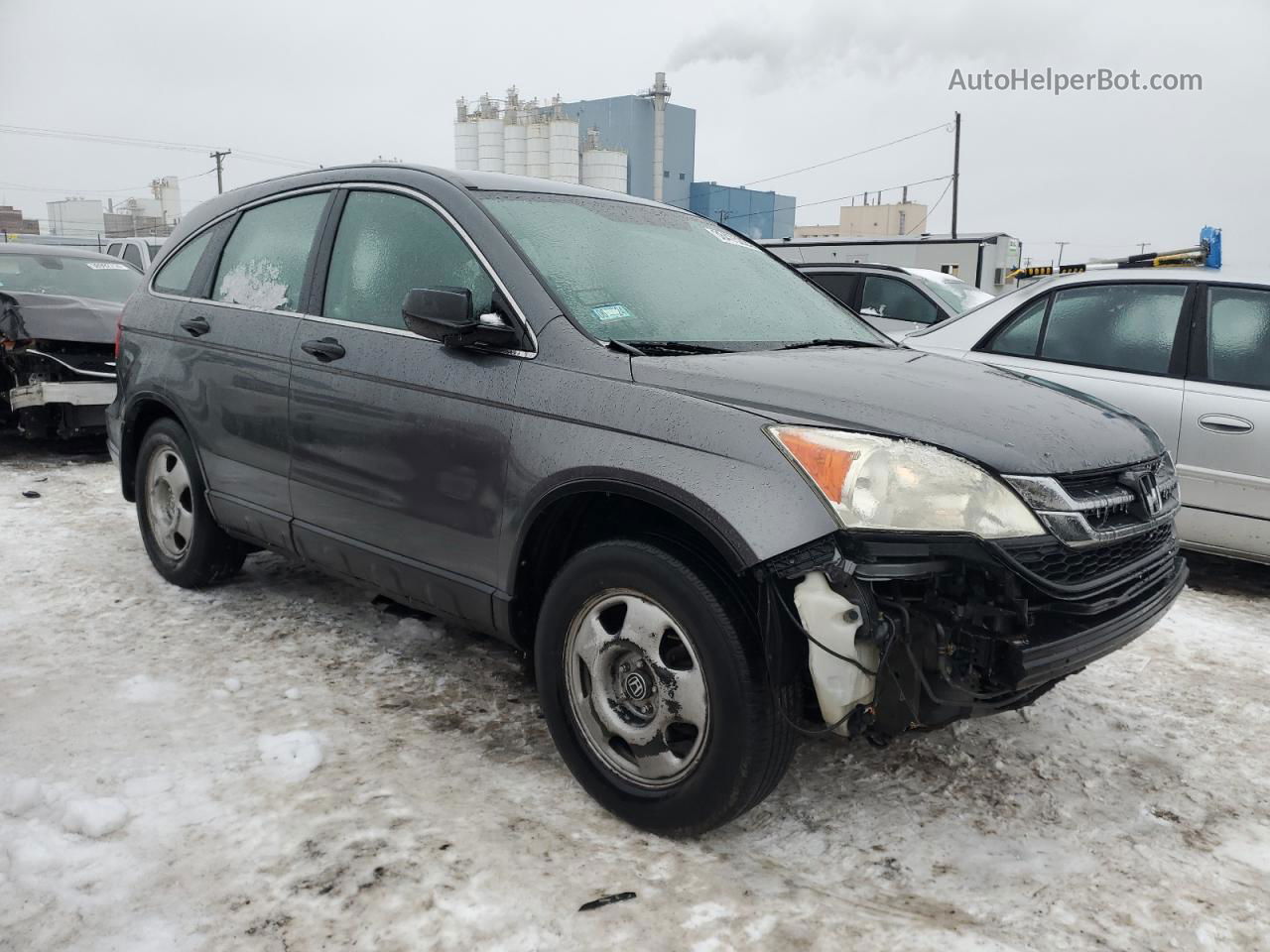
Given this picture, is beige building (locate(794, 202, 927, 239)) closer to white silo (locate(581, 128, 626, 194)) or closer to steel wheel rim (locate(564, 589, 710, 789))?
white silo (locate(581, 128, 626, 194))

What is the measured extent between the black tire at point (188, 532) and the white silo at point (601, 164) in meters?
57.1

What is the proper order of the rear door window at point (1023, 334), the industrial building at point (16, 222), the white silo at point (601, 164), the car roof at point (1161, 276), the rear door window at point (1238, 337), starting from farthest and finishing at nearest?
the industrial building at point (16, 222), the white silo at point (601, 164), the rear door window at point (1023, 334), the car roof at point (1161, 276), the rear door window at point (1238, 337)

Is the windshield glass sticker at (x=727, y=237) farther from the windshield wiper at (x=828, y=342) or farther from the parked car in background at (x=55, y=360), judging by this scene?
the parked car in background at (x=55, y=360)

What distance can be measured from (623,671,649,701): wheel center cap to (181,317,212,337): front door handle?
2.59 metres

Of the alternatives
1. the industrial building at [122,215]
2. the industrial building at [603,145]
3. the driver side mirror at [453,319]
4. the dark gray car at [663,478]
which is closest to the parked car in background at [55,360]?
the dark gray car at [663,478]

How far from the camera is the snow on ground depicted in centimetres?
229

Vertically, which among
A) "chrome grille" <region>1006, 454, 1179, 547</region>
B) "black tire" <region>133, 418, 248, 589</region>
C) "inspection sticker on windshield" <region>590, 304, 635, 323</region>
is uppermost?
"inspection sticker on windshield" <region>590, 304, 635, 323</region>

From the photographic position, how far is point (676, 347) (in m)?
2.91

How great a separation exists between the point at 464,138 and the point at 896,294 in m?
56.9

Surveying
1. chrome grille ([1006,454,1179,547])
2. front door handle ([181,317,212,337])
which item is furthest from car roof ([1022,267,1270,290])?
front door handle ([181,317,212,337])

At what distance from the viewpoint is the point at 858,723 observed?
236cm

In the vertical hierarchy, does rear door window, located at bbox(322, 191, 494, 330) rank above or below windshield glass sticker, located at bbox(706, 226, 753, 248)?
below

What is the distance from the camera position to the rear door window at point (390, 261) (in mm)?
3203

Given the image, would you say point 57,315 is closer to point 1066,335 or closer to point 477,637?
point 477,637
